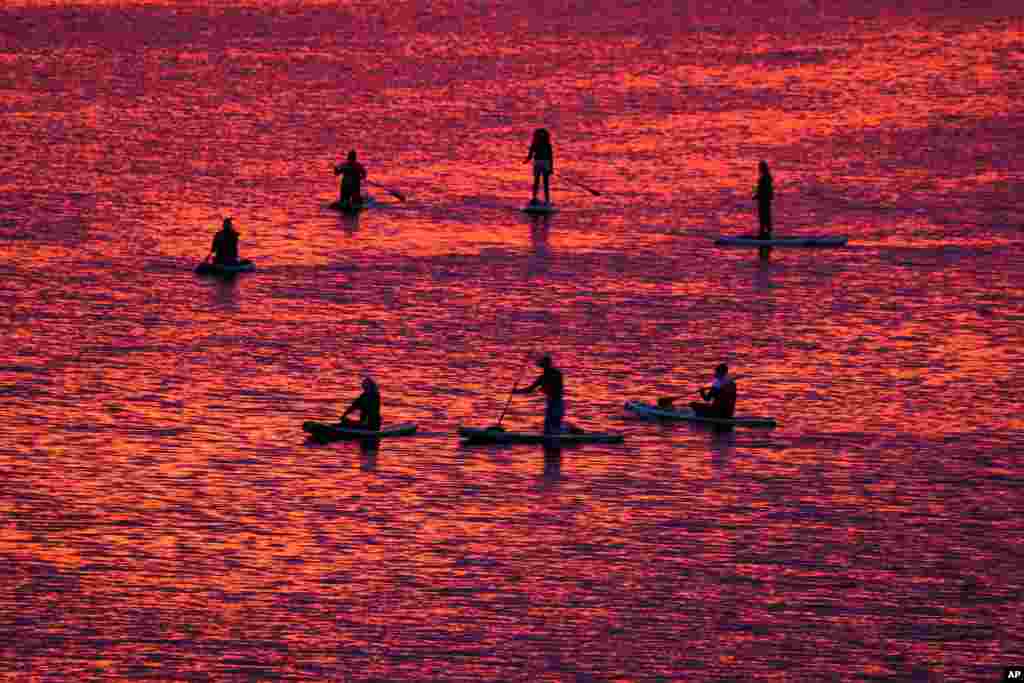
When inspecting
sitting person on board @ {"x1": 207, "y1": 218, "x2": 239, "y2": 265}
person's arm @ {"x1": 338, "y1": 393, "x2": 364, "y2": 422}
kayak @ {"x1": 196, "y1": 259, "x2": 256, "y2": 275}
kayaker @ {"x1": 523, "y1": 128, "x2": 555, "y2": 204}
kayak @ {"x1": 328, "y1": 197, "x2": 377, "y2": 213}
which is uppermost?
kayaker @ {"x1": 523, "y1": 128, "x2": 555, "y2": 204}

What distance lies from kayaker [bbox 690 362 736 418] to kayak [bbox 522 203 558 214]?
24281 millimetres

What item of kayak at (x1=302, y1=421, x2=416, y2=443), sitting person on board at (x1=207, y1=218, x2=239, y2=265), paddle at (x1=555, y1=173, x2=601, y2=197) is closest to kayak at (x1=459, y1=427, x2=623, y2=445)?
kayak at (x1=302, y1=421, x2=416, y2=443)

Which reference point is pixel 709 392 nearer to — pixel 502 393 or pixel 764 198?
pixel 502 393

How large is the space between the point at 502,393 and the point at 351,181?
22.7 meters

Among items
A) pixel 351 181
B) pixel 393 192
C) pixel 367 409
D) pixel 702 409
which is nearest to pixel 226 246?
pixel 351 181

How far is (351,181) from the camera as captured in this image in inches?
2640

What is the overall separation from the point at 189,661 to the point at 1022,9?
378 feet

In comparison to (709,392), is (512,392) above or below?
above

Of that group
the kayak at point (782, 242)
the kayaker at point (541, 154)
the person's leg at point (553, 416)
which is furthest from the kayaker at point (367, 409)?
the kayaker at point (541, 154)

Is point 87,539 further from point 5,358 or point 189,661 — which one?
point 5,358

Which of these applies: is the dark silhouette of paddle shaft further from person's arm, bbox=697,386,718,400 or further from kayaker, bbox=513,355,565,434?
person's arm, bbox=697,386,718,400

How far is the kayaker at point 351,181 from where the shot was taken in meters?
A: 66.5

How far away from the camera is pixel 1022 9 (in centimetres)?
13812

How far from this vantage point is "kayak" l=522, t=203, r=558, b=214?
2670 inches
